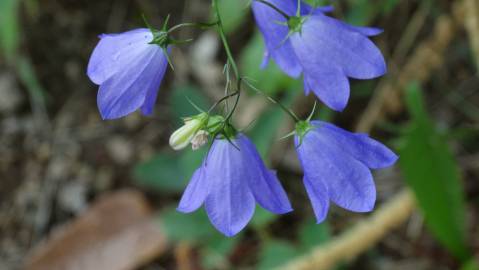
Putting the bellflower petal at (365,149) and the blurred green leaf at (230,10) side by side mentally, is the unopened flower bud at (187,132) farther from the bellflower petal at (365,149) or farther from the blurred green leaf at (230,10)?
the blurred green leaf at (230,10)

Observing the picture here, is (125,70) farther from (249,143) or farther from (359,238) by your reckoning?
(359,238)

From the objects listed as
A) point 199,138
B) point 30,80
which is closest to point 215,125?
point 199,138

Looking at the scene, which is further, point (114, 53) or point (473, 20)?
point (473, 20)

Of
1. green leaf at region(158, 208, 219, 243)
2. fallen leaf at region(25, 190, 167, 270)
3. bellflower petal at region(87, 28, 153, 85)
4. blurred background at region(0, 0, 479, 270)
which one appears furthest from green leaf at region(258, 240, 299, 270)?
bellflower petal at region(87, 28, 153, 85)

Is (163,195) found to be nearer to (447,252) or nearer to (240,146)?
(447,252)

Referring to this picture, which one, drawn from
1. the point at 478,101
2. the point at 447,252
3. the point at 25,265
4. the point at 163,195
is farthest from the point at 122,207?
the point at 478,101

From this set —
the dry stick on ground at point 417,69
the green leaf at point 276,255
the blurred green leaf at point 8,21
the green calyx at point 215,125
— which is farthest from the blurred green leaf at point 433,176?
the blurred green leaf at point 8,21

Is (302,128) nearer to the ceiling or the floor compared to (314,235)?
nearer to the ceiling

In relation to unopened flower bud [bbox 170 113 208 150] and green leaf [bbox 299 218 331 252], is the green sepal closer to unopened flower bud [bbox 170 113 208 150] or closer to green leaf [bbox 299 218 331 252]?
unopened flower bud [bbox 170 113 208 150]
